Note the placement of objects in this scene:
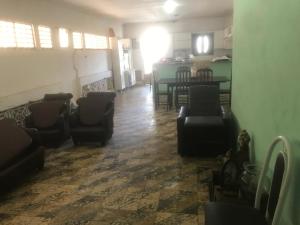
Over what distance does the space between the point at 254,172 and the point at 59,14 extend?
6.06m

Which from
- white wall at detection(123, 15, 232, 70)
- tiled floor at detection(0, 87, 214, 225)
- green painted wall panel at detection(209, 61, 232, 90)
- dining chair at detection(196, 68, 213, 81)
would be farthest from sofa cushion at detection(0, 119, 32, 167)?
white wall at detection(123, 15, 232, 70)

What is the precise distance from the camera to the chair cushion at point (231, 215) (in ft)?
5.41

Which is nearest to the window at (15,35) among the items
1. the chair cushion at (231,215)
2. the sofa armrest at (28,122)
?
the sofa armrest at (28,122)

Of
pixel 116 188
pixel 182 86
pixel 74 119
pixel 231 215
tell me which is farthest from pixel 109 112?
pixel 231 215

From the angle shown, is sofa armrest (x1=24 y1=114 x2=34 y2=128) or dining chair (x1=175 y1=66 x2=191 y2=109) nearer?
sofa armrest (x1=24 y1=114 x2=34 y2=128)

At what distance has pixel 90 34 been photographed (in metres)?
8.51

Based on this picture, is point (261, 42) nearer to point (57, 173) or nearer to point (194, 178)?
point (194, 178)

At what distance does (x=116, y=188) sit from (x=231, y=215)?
68.9 inches

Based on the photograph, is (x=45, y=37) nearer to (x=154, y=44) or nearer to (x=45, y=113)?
(x=45, y=113)

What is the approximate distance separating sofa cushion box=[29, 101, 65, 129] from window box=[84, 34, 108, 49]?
3.86 m

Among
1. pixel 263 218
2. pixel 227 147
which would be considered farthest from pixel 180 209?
pixel 227 147

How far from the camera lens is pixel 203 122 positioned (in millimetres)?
3867

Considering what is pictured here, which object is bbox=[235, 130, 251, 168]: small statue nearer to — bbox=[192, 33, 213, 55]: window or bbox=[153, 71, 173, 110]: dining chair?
bbox=[153, 71, 173, 110]: dining chair

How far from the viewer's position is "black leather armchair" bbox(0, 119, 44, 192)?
3.10 m
